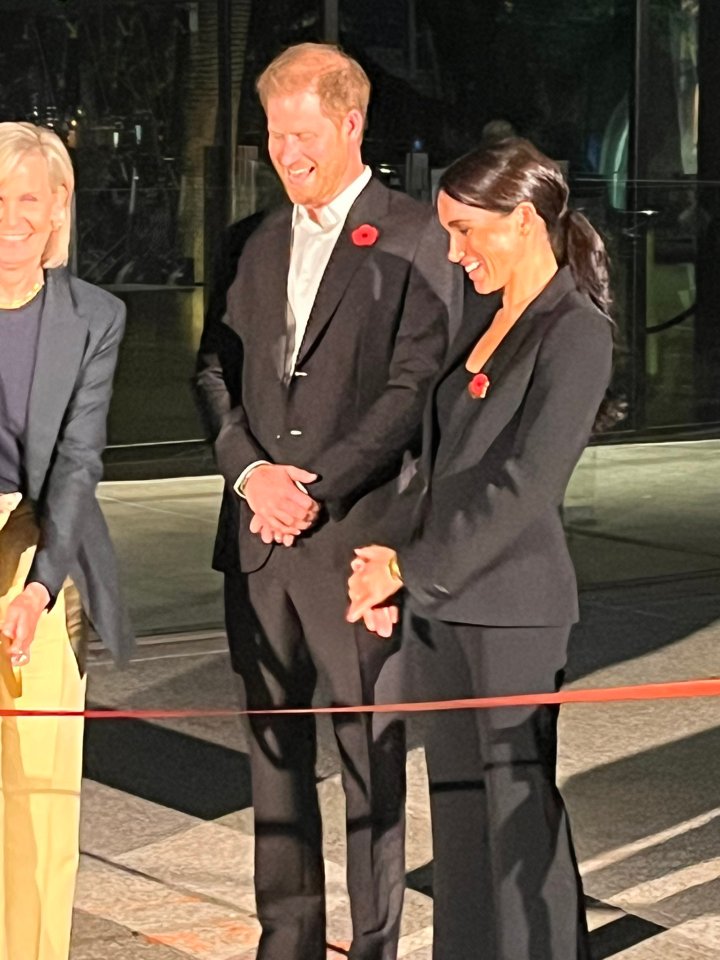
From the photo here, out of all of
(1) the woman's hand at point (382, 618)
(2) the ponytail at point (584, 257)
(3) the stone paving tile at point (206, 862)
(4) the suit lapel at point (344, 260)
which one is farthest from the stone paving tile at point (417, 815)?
(2) the ponytail at point (584, 257)

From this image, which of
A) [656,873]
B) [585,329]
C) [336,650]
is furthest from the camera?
[656,873]

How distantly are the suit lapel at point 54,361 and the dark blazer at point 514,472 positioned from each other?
0.71 m

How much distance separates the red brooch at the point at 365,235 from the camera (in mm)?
3514

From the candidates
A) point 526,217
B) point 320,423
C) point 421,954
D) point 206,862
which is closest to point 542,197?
point 526,217

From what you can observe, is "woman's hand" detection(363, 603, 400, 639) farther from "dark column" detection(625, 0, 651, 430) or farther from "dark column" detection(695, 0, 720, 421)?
"dark column" detection(695, 0, 720, 421)

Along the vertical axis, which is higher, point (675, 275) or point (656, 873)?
point (675, 275)

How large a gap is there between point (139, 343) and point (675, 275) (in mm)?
1090

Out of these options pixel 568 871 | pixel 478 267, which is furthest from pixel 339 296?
pixel 568 871

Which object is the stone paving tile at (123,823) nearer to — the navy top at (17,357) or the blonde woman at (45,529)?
the blonde woman at (45,529)

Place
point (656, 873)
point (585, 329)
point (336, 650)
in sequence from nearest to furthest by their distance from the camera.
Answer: point (585, 329), point (336, 650), point (656, 873)

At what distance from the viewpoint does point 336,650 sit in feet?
11.9

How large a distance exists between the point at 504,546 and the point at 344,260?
60cm

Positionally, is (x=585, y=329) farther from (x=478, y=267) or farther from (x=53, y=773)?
(x=53, y=773)

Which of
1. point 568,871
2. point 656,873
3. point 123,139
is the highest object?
point 123,139
